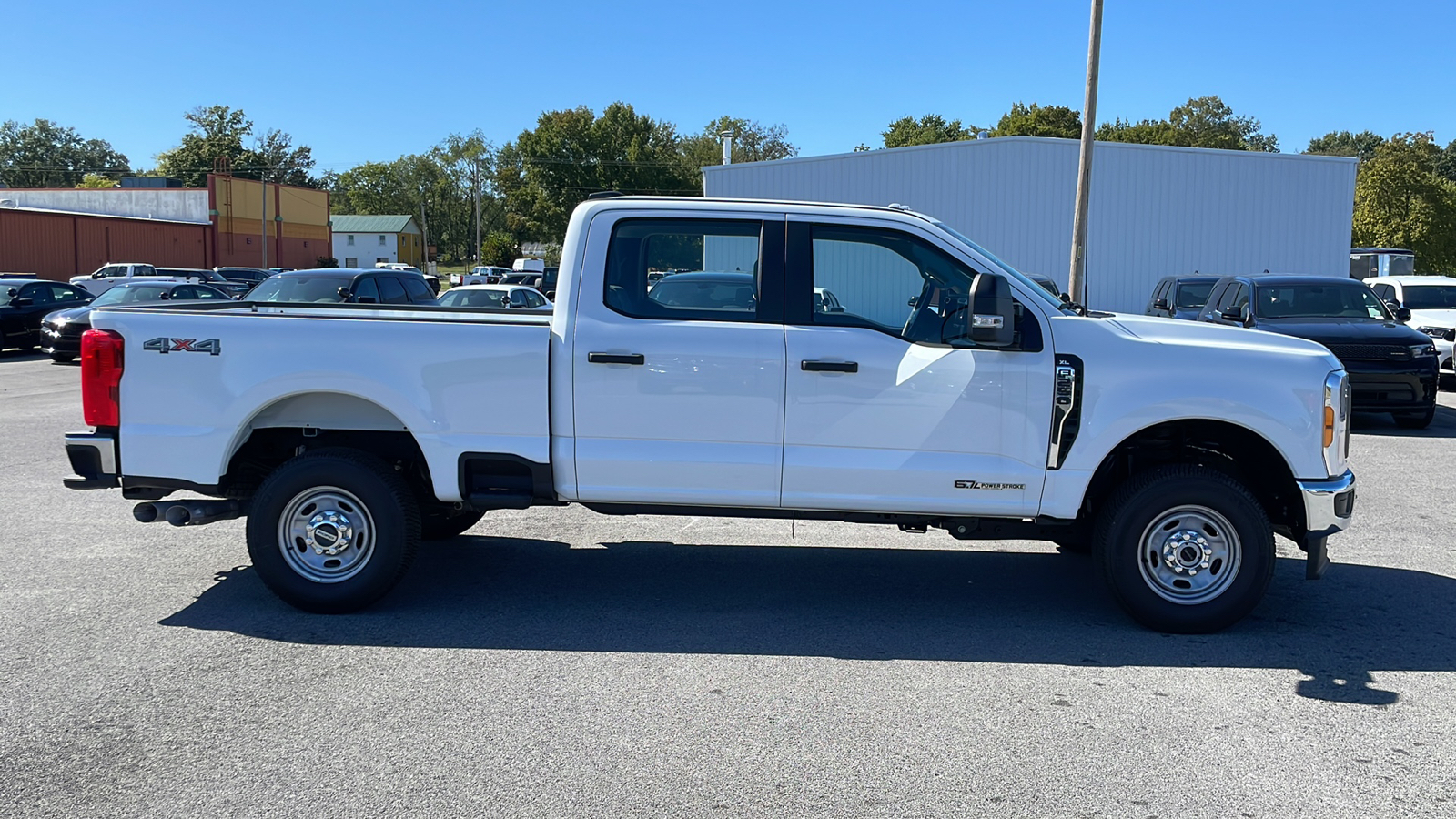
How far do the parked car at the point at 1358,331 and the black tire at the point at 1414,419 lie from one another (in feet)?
0.03

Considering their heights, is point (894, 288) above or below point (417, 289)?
above

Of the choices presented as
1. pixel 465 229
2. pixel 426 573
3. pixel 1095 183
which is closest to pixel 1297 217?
pixel 1095 183

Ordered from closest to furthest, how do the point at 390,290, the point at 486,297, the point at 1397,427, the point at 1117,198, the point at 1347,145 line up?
the point at 1397,427 → the point at 390,290 → the point at 486,297 → the point at 1117,198 → the point at 1347,145

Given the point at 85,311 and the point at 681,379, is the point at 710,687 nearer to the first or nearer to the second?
the point at 681,379

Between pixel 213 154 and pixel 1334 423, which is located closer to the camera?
pixel 1334 423

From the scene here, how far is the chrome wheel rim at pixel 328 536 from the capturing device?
231 inches

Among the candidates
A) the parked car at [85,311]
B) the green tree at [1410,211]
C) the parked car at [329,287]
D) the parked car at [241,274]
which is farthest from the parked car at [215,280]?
the green tree at [1410,211]

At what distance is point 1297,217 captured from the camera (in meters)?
27.8

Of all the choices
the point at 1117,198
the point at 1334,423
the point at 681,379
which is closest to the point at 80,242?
the point at 1117,198

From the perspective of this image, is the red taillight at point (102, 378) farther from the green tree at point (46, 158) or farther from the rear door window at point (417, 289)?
the green tree at point (46, 158)

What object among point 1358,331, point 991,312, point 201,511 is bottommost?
point 201,511

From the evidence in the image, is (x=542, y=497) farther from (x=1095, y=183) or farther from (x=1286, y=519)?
(x=1095, y=183)

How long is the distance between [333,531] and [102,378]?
1.39 metres

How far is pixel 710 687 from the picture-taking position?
4.94 m
